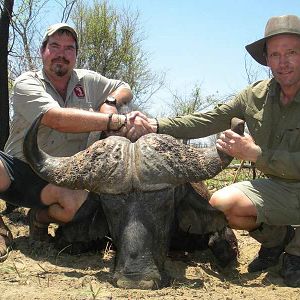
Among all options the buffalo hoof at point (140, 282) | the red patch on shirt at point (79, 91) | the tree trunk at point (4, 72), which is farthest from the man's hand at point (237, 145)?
the tree trunk at point (4, 72)

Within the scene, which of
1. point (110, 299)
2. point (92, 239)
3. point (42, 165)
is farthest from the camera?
point (92, 239)

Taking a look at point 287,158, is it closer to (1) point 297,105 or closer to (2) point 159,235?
(1) point 297,105

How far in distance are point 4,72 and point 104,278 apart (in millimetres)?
6332

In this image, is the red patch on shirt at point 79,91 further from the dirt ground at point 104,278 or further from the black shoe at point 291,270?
the black shoe at point 291,270

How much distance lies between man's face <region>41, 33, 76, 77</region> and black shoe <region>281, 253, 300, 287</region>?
326cm

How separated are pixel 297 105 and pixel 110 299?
264cm

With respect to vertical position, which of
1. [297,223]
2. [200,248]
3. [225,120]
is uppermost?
[225,120]

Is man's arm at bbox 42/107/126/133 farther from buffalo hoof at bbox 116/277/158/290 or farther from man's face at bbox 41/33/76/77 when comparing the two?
buffalo hoof at bbox 116/277/158/290

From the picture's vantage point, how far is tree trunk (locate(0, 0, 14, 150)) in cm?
947

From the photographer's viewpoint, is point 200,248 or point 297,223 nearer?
point 297,223

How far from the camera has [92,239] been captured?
16.4 ft

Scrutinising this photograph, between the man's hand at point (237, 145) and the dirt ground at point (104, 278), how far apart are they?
108cm

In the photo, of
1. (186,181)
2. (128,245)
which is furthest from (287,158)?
(128,245)

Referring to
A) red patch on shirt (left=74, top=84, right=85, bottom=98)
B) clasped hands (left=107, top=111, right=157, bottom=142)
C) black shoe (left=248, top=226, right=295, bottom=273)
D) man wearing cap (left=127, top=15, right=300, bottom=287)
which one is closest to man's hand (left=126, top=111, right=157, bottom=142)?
clasped hands (left=107, top=111, right=157, bottom=142)
